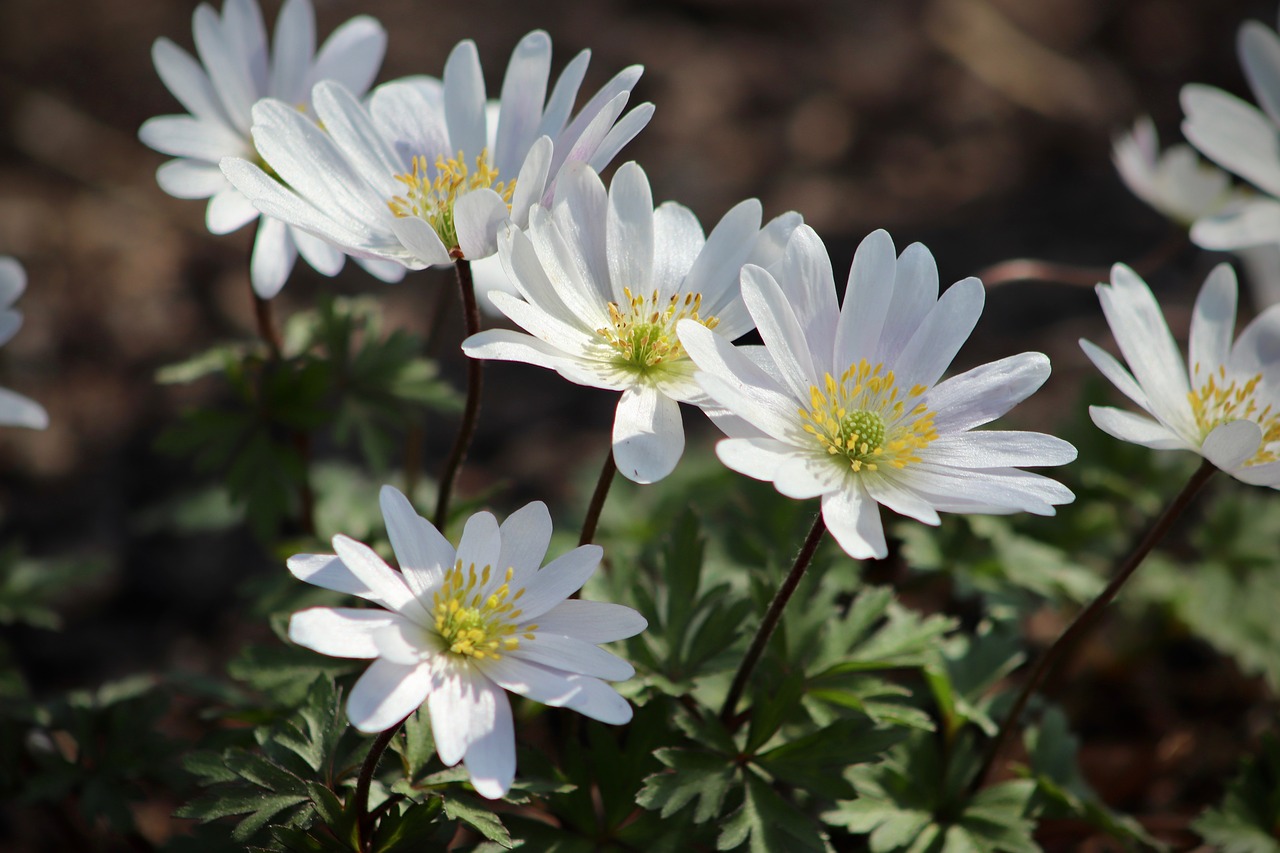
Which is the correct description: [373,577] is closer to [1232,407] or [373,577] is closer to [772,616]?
[772,616]

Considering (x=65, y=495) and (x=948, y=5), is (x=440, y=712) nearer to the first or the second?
(x=65, y=495)

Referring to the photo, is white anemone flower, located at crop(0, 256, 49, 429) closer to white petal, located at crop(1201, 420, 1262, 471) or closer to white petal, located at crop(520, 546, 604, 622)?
white petal, located at crop(520, 546, 604, 622)

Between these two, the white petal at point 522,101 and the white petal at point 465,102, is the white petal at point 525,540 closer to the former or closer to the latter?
the white petal at point 522,101

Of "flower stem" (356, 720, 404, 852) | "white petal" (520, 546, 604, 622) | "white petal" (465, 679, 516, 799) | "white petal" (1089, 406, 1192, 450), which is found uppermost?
"white petal" (1089, 406, 1192, 450)

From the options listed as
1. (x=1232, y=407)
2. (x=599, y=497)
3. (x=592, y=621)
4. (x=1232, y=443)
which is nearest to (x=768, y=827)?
(x=592, y=621)

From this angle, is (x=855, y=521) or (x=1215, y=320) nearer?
(x=855, y=521)

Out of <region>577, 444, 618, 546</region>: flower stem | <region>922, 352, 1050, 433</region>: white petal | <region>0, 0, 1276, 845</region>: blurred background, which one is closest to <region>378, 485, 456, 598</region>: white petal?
<region>577, 444, 618, 546</region>: flower stem
